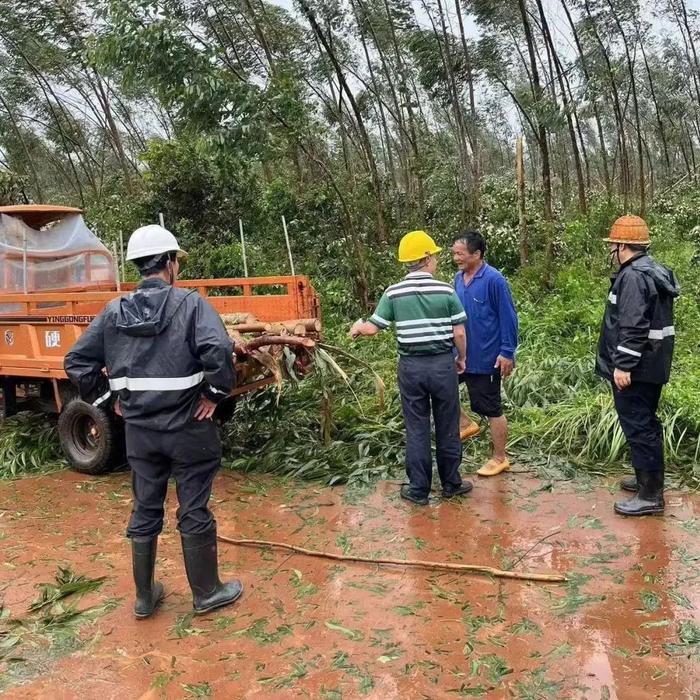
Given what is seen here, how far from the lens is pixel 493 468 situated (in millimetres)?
4844

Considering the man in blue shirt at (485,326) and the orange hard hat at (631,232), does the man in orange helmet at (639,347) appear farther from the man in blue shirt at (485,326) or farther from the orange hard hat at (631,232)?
the man in blue shirt at (485,326)

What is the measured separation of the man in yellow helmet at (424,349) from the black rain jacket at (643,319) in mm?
962

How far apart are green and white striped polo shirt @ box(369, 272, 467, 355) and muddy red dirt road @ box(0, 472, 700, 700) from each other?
3.62ft

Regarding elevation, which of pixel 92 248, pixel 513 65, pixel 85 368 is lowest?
pixel 85 368

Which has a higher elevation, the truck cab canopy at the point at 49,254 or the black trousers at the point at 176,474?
the truck cab canopy at the point at 49,254

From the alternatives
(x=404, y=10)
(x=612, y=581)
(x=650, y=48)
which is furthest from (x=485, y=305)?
(x=650, y=48)

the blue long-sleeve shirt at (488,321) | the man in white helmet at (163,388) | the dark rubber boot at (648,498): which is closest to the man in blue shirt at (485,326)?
the blue long-sleeve shirt at (488,321)

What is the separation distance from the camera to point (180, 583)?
138 inches

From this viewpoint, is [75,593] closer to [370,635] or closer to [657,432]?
[370,635]

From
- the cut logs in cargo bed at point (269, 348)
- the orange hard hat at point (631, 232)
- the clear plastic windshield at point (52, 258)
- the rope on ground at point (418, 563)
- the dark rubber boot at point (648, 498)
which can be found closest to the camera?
the rope on ground at point (418, 563)

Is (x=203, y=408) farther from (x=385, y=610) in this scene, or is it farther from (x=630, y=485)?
(x=630, y=485)

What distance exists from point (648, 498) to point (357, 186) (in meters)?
8.63

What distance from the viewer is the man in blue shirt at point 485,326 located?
4.54 metres

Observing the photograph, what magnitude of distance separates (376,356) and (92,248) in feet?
11.2
